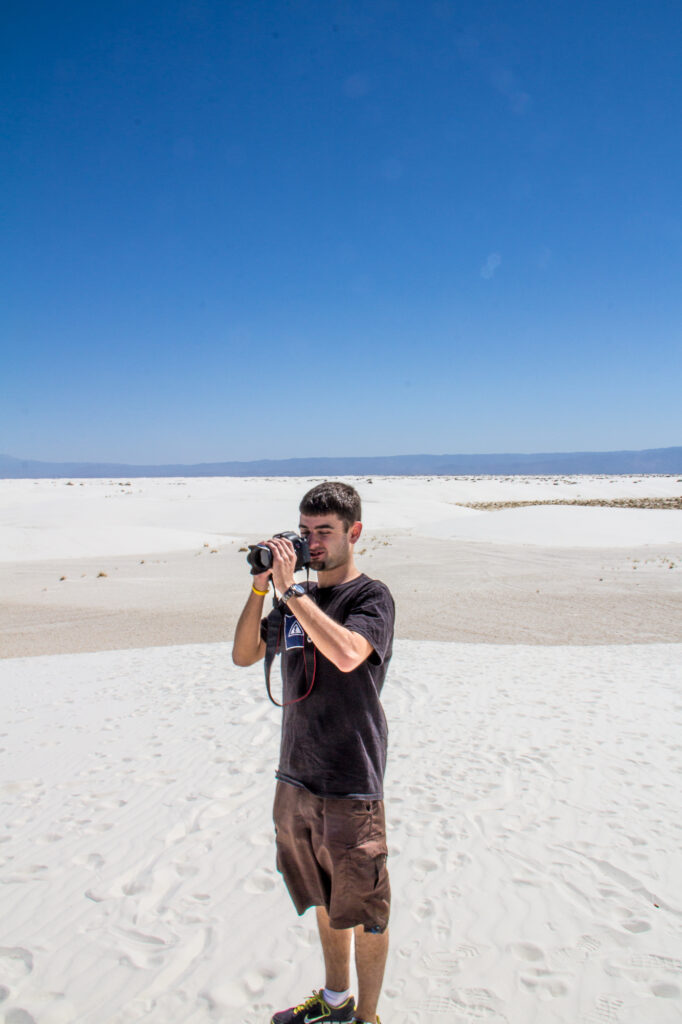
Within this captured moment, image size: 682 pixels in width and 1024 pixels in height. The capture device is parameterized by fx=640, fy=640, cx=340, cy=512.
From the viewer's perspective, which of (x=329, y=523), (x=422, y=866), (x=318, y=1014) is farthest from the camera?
(x=422, y=866)

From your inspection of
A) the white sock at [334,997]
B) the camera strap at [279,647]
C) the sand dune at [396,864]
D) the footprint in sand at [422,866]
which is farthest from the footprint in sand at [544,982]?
the camera strap at [279,647]

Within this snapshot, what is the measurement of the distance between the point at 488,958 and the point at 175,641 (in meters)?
8.61

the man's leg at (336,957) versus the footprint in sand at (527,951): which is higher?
the man's leg at (336,957)

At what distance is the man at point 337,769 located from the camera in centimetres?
216

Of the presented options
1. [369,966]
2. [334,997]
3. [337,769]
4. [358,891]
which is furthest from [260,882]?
[337,769]

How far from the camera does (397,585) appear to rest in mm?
16141

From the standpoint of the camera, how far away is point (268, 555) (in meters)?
2.05

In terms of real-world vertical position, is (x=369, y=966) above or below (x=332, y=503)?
below

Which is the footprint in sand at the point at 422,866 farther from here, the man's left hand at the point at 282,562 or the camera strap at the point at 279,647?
the man's left hand at the point at 282,562

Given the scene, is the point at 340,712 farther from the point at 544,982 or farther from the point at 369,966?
the point at 544,982

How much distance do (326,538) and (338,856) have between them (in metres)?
1.07

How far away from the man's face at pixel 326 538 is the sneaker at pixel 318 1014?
158 centimetres

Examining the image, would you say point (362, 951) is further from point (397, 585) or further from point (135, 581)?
point (135, 581)

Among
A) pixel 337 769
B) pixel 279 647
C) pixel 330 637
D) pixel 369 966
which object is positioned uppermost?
pixel 330 637
